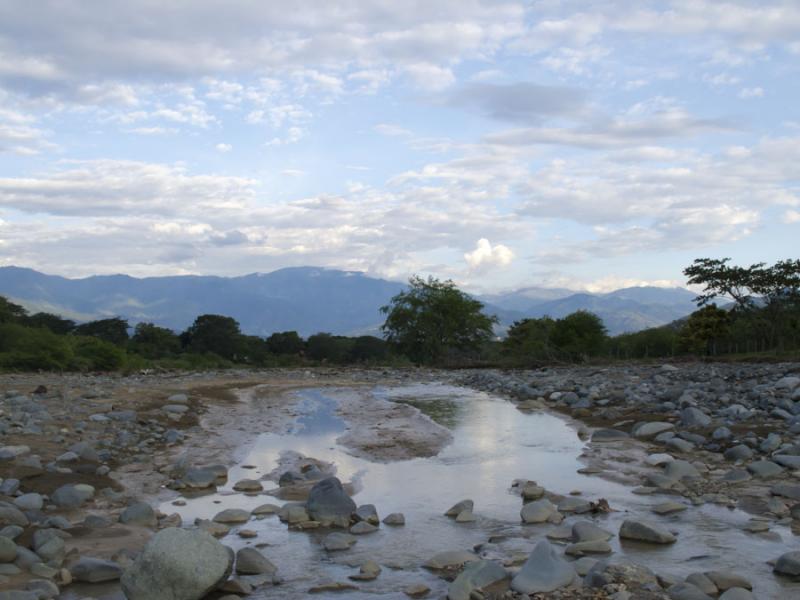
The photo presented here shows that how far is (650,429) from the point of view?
542 inches

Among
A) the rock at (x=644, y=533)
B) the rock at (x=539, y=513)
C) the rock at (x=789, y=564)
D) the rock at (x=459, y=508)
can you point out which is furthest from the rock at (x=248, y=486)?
the rock at (x=789, y=564)

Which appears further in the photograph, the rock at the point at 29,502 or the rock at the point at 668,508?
the rock at the point at 29,502

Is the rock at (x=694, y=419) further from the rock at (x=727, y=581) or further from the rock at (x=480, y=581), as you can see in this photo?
the rock at (x=480, y=581)

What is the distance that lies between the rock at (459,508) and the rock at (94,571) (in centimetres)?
373

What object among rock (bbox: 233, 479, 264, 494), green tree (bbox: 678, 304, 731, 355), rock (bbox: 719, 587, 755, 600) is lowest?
Result: rock (bbox: 233, 479, 264, 494)

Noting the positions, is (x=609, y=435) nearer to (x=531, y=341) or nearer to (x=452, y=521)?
(x=452, y=521)

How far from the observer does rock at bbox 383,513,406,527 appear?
7.88 metres

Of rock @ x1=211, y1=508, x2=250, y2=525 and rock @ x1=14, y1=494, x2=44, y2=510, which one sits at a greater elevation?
rock @ x1=14, y1=494, x2=44, y2=510

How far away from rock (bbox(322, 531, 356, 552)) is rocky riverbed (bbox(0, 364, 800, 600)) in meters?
0.02

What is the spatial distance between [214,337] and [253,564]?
59696 millimetres

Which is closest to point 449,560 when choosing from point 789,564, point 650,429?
point 789,564

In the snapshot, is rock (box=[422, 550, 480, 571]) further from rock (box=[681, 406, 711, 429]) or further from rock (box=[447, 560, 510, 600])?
rock (box=[681, 406, 711, 429])

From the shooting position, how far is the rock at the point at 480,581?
5.48 metres

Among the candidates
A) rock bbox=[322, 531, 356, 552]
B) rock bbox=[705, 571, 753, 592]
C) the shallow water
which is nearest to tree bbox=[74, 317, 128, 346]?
the shallow water
